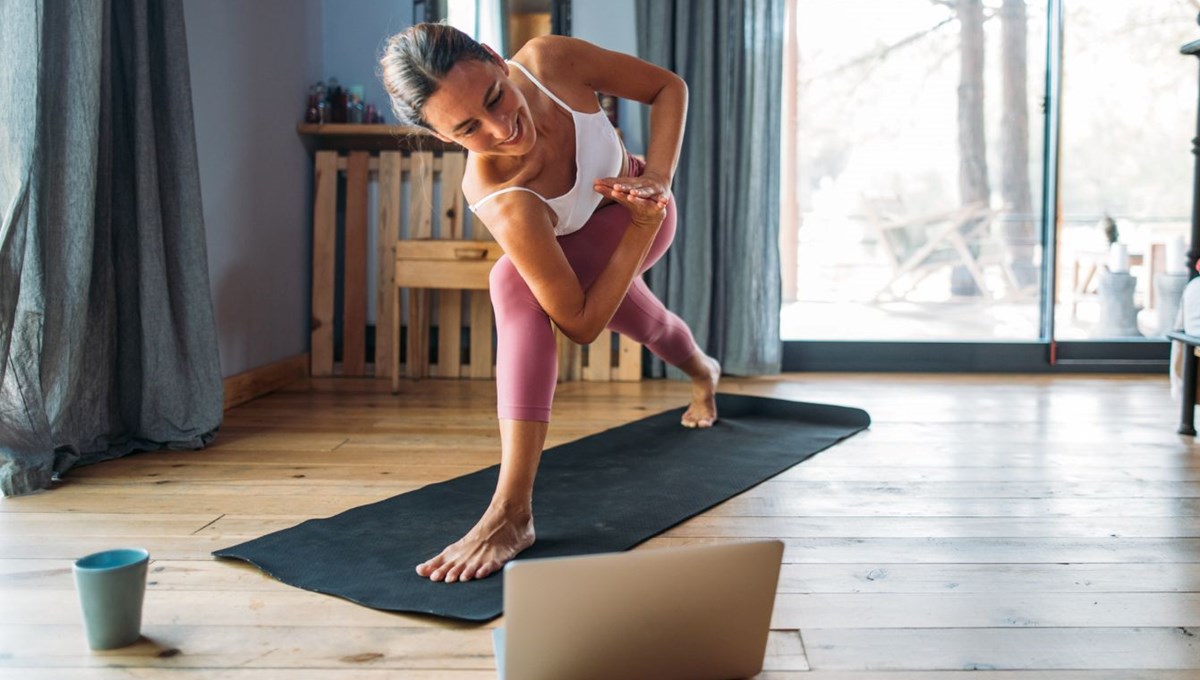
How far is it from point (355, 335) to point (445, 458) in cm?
158

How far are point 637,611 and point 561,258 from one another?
2.66 ft

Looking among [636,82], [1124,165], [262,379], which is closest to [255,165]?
[262,379]

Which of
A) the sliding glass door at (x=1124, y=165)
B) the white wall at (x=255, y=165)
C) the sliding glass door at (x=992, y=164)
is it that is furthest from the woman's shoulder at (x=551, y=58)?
the sliding glass door at (x=1124, y=165)

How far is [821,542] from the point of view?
185 centimetres

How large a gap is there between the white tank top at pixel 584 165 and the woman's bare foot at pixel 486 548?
0.57 metres

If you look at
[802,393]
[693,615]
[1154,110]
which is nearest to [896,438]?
[802,393]

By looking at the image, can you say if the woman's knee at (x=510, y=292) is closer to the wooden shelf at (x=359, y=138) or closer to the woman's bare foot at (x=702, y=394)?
the woman's bare foot at (x=702, y=394)

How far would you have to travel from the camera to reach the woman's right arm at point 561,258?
1808 mm

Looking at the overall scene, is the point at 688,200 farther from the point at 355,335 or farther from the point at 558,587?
the point at 558,587

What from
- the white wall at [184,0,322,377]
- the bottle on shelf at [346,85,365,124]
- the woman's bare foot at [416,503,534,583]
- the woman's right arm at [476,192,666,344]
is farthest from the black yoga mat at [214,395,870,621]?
Result: the bottle on shelf at [346,85,365,124]

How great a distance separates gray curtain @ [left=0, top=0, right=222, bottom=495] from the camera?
222 centimetres

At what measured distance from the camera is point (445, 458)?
100 inches

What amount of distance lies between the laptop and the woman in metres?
0.48

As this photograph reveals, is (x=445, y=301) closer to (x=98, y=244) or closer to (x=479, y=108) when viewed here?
(x=98, y=244)
